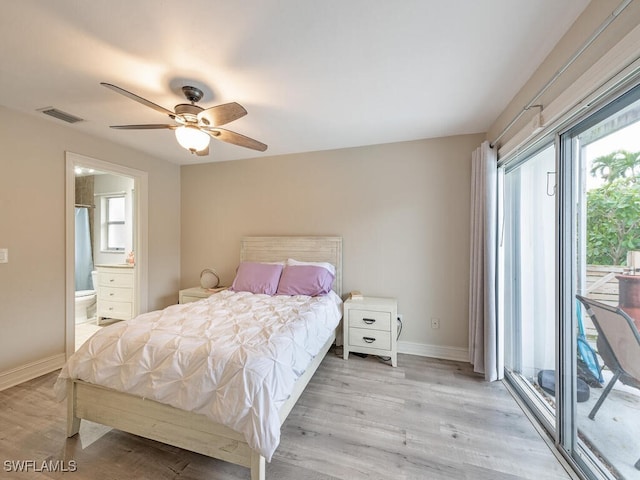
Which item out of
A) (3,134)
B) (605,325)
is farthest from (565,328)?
(3,134)

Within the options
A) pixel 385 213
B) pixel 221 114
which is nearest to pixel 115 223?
pixel 221 114

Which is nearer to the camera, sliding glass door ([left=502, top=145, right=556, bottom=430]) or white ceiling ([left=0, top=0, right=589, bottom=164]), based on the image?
white ceiling ([left=0, top=0, right=589, bottom=164])

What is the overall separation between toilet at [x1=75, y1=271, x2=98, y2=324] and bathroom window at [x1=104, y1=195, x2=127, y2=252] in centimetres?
62

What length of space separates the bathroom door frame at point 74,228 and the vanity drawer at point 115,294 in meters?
0.49

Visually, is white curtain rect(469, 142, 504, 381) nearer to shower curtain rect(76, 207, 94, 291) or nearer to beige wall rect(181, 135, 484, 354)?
beige wall rect(181, 135, 484, 354)

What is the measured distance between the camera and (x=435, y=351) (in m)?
2.89

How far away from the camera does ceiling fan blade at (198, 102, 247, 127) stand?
1.72 m

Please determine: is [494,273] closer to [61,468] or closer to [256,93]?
[256,93]

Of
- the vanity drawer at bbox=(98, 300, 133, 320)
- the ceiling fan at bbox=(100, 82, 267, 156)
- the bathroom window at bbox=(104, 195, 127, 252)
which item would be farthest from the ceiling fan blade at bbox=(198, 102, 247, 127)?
the bathroom window at bbox=(104, 195, 127, 252)

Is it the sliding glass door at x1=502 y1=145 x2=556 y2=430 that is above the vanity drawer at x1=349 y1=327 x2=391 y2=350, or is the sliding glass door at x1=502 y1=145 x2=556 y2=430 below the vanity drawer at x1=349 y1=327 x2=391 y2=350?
above

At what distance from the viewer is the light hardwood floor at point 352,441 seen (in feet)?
4.76

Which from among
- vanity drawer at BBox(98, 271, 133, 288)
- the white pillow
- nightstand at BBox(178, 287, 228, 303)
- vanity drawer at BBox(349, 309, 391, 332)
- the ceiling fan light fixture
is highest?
the ceiling fan light fixture

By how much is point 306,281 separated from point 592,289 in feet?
7.12

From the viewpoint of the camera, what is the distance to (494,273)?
7.61ft
